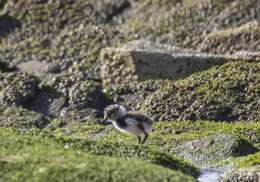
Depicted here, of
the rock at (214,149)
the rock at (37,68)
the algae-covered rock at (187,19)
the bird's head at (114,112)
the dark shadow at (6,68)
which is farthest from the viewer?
the algae-covered rock at (187,19)

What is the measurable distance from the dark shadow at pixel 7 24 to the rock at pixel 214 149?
14.0 metres

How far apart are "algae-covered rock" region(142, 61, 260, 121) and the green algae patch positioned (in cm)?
782

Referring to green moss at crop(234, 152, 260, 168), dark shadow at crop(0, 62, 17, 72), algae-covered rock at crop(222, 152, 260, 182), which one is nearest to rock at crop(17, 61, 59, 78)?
dark shadow at crop(0, 62, 17, 72)

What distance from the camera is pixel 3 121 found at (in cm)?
2380

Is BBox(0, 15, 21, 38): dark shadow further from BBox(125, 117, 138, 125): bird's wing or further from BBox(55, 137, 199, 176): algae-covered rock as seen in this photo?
BBox(55, 137, 199, 176): algae-covered rock

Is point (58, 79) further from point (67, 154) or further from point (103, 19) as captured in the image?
point (67, 154)

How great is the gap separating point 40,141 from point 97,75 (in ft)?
39.3

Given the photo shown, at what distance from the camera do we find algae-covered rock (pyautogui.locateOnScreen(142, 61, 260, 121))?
77.1 ft

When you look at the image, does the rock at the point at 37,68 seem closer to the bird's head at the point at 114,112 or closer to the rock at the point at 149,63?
the rock at the point at 149,63

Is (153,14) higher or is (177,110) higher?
(153,14)

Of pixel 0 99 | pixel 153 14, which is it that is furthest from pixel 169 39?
pixel 0 99

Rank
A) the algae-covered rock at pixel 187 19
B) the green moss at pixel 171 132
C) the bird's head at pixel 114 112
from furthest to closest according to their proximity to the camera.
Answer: the algae-covered rock at pixel 187 19, the bird's head at pixel 114 112, the green moss at pixel 171 132

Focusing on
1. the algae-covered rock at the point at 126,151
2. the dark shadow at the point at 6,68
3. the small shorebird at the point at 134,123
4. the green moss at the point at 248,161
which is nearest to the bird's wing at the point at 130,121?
the small shorebird at the point at 134,123

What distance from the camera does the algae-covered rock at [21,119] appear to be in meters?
23.4
